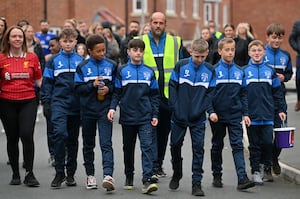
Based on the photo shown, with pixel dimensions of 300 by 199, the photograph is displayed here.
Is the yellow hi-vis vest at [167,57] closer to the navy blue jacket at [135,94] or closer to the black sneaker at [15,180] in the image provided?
the navy blue jacket at [135,94]

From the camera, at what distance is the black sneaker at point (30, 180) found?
34.9 feet

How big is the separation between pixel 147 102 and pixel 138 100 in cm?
13

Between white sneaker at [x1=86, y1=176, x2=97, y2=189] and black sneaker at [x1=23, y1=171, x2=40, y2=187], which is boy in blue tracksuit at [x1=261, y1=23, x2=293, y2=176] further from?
black sneaker at [x1=23, y1=171, x2=40, y2=187]

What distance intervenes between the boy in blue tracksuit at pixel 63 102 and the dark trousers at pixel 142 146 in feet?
2.36

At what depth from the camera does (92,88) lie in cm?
1030

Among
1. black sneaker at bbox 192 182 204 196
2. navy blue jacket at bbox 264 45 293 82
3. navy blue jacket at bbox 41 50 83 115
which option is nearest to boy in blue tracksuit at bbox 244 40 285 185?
navy blue jacket at bbox 264 45 293 82

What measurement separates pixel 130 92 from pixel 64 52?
1.11 meters

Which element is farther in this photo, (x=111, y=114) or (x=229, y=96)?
(x=229, y=96)

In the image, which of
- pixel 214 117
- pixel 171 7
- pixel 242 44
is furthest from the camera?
pixel 171 7

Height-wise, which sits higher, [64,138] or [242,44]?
[242,44]

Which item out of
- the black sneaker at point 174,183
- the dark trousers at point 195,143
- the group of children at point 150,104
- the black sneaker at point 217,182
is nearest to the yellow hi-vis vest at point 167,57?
the group of children at point 150,104

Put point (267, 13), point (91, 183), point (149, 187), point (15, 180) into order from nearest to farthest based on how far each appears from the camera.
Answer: point (149, 187), point (91, 183), point (15, 180), point (267, 13)

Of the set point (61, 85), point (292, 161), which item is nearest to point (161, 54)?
point (61, 85)

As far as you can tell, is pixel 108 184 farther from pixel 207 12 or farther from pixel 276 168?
pixel 207 12
